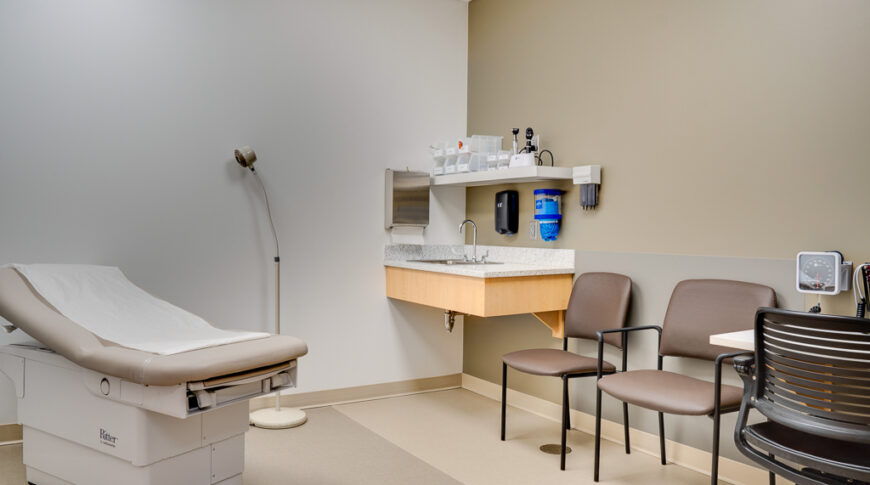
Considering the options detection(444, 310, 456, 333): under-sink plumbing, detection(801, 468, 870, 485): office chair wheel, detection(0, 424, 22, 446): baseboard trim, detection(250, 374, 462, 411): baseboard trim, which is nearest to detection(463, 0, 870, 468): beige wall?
detection(444, 310, 456, 333): under-sink plumbing

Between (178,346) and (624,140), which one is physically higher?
(624,140)

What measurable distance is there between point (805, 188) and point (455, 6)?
2778mm

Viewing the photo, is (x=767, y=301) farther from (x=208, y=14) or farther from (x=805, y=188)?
(x=208, y=14)

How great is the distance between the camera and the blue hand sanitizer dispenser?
12.1ft

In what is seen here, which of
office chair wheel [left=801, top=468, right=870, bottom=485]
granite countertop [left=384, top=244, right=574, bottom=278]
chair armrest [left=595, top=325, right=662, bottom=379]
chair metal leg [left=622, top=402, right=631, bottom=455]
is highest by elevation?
granite countertop [left=384, top=244, right=574, bottom=278]

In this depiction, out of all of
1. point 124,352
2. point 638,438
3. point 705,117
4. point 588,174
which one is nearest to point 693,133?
point 705,117

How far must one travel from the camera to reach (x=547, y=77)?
386 cm

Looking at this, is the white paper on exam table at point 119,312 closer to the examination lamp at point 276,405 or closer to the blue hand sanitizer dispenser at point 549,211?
the examination lamp at point 276,405

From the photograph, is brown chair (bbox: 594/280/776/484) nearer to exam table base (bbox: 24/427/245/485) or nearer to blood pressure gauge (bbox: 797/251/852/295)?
blood pressure gauge (bbox: 797/251/852/295)

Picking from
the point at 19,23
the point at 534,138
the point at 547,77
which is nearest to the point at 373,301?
the point at 534,138

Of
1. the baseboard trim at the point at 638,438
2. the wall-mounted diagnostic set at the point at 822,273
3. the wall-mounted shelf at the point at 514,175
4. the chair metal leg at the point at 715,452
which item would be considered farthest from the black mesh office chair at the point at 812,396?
the wall-mounted shelf at the point at 514,175

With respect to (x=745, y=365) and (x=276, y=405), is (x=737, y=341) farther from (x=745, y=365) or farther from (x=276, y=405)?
(x=276, y=405)

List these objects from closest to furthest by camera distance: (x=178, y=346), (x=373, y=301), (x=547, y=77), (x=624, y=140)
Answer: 1. (x=178, y=346)
2. (x=624, y=140)
3. (x=547, y=77)
4. (x=373, y=301)

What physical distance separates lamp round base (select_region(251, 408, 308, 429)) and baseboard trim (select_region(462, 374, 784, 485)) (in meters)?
1.32
